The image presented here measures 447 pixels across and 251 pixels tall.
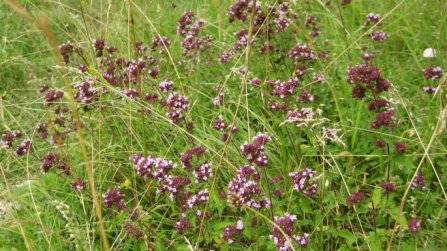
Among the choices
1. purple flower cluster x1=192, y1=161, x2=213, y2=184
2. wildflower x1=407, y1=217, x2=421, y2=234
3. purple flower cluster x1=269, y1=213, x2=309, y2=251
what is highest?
purple flower cluster x1=192, y1=161, x2=213, y2=184

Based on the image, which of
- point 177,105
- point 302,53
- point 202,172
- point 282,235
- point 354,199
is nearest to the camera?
point 282,235

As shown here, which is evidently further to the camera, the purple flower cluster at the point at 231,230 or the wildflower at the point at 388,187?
the wildflower at the point at 388,187

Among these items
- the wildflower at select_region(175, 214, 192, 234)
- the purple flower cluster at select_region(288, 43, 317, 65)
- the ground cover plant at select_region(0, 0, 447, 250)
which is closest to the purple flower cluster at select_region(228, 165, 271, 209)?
the ground cover plant at select_region(0, 0, 447, 250)

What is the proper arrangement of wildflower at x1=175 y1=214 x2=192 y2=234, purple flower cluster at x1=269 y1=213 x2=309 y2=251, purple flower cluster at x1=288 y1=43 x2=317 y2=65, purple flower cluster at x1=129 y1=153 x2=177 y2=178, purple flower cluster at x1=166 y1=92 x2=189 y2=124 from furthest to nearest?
Result: purple flower cluster at x1=288 y1=43 x2=317 y2=65 < purple flower cluster at x1=166 y1=92 x2=189 y2=124 < purple flower cluster at x1=129 y1=153 x2=177 y2=178 < wildflower at x1=175 y1=214 x2=192 y2=234 < purple flower cluster at x1=269 y1=213 x2=309 y2=251

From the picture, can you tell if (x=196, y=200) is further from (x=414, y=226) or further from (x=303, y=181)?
(x=414, y=226)

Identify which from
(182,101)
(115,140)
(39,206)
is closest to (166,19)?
(115,140)

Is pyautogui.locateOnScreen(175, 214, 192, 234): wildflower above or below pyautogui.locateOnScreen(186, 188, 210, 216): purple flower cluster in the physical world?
below

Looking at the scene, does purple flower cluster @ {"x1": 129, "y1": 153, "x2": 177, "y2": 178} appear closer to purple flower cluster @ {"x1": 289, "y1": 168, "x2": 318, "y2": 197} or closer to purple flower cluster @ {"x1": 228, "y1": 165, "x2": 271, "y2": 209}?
purple flower cluster @ {"x1": 228, "y1": 165, "x2": 271, "y2": 209}

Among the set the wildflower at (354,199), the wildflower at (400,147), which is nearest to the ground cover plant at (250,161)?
the wildflower at (400,147)

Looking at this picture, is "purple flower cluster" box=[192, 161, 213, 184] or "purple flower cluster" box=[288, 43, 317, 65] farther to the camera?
"purple flower cluster" box=[288, 43, 317, 65]

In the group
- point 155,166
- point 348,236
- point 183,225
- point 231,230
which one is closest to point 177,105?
Result: point 155,166

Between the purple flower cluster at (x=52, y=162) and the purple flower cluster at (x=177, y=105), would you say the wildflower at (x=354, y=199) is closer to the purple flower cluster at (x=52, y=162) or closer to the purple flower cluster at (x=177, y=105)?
the purple flower cluster at (x=177, y=105)

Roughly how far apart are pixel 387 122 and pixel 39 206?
2.90 metres

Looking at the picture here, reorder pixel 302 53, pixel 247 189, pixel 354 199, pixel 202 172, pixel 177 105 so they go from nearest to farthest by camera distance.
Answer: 1. pixel 247 189
2. pixel 354 199
3. pixel 202 172
4. pixel 177 105
5. pixel 302 53
